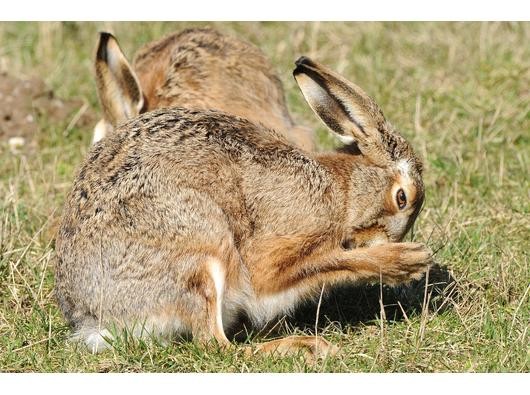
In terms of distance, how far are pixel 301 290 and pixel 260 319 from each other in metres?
0.28

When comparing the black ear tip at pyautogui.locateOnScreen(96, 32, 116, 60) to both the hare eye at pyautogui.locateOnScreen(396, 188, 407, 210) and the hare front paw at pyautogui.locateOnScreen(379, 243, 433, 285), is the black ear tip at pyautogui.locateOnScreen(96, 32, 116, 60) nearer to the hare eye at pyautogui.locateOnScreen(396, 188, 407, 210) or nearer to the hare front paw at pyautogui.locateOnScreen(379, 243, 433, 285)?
the hare eye at pyautogui.locateOnScreen(396, 188, 407, 210)

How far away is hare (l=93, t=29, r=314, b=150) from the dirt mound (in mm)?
853

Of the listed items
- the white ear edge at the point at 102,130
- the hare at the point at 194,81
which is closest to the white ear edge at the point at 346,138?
the hare at the point at 194,81

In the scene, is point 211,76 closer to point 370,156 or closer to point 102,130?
point 102,130

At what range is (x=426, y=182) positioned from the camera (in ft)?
26.5

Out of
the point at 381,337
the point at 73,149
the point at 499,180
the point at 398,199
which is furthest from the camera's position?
the point at 73,149

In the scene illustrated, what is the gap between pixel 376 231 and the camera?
6.36 m

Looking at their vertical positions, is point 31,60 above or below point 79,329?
above

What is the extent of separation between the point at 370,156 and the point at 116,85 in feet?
6.95

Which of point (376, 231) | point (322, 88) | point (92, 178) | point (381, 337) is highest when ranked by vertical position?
point (322, 88)

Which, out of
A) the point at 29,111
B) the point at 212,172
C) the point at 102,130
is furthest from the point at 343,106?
the point at 29,111

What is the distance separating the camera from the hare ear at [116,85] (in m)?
7.58
